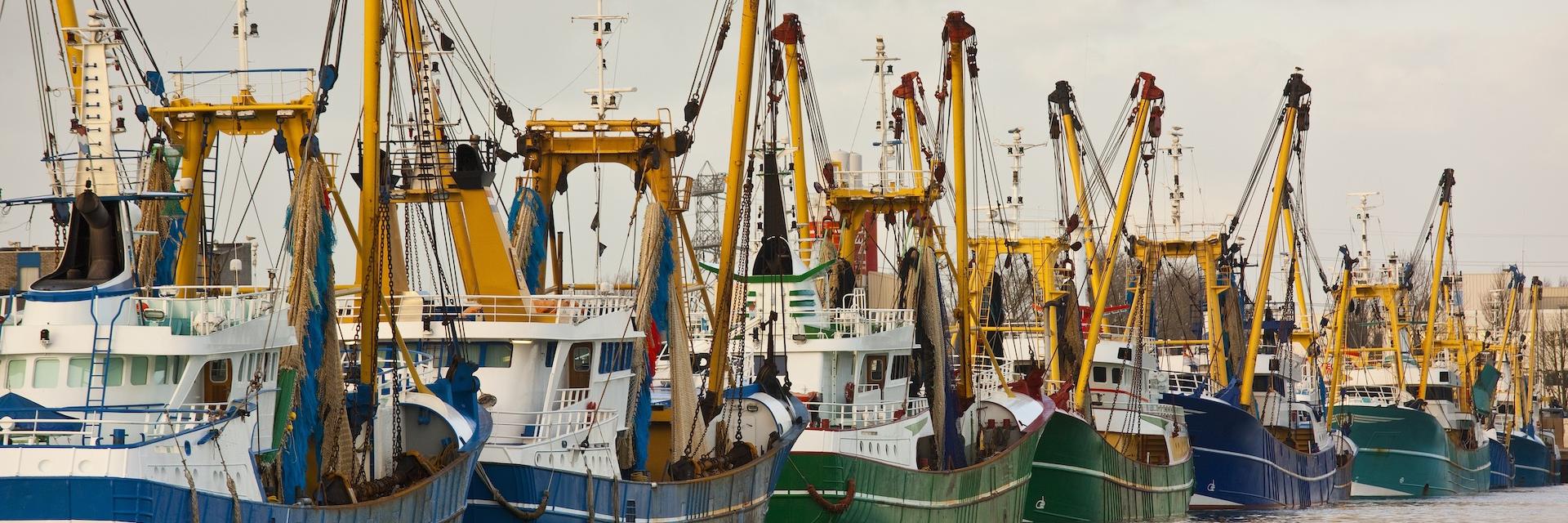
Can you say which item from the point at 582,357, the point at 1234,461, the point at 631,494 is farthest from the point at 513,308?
the point at 1234,461

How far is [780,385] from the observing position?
3381 centimetres

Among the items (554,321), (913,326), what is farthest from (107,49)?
(913,326)

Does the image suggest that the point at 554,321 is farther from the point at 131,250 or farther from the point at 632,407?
the point at 131,250

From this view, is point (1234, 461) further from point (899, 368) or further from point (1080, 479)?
point (899, 368)

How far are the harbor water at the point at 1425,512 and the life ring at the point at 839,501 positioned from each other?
19.1m

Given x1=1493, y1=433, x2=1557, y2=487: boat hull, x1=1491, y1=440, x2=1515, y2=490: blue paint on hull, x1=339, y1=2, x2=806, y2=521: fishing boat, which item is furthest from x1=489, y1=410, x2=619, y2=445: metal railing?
x1=1493, y1=433, x2=1557, y2=487: boat hull

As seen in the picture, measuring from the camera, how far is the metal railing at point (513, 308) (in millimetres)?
27750

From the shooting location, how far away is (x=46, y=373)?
2084 cm

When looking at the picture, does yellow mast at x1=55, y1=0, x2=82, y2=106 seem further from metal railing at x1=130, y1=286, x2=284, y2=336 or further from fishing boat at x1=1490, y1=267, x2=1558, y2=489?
fishing boat at x1=1490, y1=267, x2=1558, y2=489

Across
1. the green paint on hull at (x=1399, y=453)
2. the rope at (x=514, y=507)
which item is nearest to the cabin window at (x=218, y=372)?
the rope at (x=514, y=507)

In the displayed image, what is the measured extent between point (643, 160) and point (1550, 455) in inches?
3279

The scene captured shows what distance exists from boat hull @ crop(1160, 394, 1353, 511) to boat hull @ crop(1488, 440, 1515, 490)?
31.8 m

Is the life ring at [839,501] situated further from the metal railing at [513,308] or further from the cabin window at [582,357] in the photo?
Answer: the cabin window at [582,357]

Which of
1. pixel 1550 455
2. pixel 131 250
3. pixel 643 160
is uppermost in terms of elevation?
pixel 643 160
